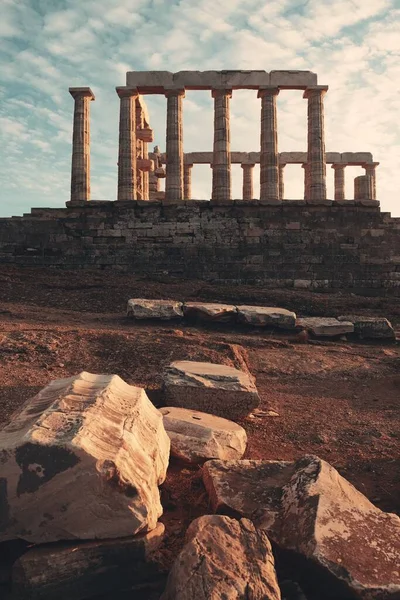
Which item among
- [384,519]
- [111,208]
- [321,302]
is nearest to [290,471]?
[384,519]

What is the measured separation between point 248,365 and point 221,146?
1449 cm

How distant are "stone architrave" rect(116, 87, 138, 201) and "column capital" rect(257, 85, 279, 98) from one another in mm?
5554

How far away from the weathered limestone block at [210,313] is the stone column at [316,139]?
37.3 ft

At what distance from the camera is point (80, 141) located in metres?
19.5

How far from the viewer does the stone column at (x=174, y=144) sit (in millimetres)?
19359

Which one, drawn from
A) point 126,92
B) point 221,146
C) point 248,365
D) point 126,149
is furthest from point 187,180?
point 248,365

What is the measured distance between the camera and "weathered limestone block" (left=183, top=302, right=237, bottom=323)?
9883mm

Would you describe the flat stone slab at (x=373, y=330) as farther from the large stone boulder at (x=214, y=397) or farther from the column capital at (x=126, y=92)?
the column capital at (x=126, y=92)

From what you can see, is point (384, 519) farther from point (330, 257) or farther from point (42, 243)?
point (42, 243)

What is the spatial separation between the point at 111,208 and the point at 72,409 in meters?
14.6

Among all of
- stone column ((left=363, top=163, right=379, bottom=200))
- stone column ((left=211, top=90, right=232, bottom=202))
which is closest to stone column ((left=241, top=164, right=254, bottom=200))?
stone column ((left=363, top=163, right=379, bottom=200))

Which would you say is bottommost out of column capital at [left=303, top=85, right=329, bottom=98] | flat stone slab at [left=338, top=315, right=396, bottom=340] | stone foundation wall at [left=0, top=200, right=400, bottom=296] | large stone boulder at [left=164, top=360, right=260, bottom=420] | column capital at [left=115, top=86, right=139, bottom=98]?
large stone boulder at [left=164, top=360, right=260, bottom=420]

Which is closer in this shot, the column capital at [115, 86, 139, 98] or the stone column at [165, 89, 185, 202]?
the column capital at [115, 86, 139, 98]

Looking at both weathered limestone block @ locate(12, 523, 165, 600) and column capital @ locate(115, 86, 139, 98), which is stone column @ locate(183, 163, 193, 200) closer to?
column capital @ locate(115, 86, 139, 98)
